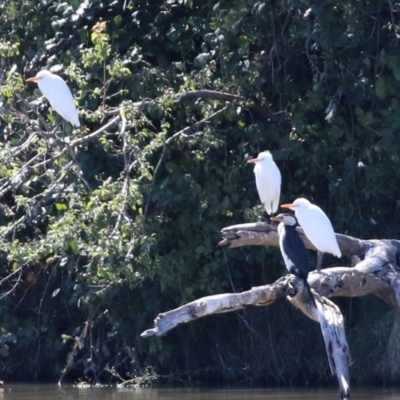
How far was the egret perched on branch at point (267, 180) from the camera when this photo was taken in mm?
7934

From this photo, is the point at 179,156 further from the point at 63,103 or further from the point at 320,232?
the point at 320,232

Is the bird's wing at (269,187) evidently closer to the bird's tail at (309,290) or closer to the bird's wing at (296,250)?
the bird's wing at (296,250)

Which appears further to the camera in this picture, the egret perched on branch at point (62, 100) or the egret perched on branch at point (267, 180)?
the egret perched on branch at point (267, 180)

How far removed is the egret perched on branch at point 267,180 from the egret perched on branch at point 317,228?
34 centimetres

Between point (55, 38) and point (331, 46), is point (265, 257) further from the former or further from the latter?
point (55, 38)

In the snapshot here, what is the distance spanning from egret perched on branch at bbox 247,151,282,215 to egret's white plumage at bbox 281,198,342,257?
34 cm

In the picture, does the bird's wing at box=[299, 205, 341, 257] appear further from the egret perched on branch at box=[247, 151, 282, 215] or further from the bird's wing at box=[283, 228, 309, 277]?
the egret perched on branch at box=[247, 151, 282, 215]

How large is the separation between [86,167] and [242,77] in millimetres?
1539

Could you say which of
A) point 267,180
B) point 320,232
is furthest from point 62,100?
point 320,232

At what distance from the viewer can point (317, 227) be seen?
281 inches

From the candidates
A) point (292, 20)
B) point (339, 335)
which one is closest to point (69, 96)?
point (292, 20)

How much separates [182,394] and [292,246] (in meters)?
1.93

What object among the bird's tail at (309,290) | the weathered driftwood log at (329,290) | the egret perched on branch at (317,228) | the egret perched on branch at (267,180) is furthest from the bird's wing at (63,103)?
the bird's tail at (309,290)

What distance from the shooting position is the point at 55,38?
8.93 meters
